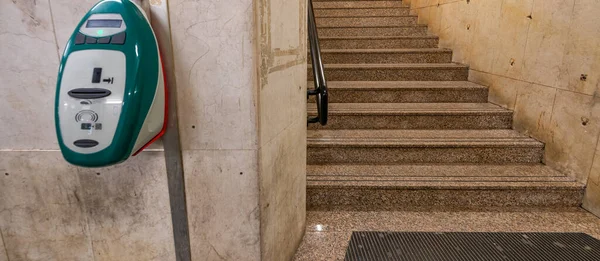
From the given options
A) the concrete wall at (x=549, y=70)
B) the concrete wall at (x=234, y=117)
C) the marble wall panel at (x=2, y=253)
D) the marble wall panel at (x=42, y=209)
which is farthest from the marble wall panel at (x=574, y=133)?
the marble wall panel at (x=2, y=253)

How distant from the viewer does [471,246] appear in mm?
1662

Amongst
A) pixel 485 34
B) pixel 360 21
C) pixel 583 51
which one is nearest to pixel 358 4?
pixel 360 21

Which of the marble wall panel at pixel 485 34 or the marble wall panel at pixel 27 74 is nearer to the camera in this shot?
the marble wall panel at pixel 27 74

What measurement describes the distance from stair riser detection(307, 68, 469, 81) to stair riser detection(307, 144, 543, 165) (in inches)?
38.4

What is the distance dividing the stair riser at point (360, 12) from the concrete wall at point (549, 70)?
1.17 m

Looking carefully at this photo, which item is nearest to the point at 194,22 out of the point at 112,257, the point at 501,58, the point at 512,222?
the point at 112,257

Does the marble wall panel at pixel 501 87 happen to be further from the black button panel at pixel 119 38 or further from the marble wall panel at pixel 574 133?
the black button panel at pixel 119 38

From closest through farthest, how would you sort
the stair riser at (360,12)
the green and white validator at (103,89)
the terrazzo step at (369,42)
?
the green and white validator at (103,89), the terrazzo step at (369,42), the stair riser at (360,12)

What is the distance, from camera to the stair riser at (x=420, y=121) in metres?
2.53

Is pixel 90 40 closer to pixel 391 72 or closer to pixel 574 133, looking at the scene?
pixel 574 133

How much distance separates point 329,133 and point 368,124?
0.31 metres

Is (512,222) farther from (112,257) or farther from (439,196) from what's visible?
(112,257)

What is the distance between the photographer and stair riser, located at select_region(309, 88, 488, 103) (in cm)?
279

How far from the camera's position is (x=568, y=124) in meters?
2.06
